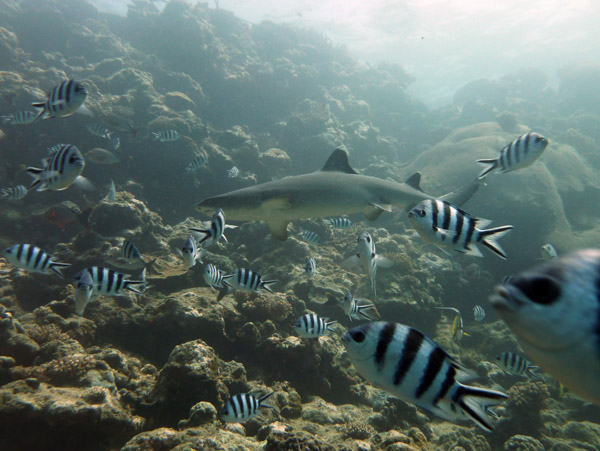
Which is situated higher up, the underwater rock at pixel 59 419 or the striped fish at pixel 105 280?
the striped fish at pixel 105 280

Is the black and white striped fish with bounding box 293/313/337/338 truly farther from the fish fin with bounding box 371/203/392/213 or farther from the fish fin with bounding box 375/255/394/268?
the fish fin with bounding box 371/203/392/213

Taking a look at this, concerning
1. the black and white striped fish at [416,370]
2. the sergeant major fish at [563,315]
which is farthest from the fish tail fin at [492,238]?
the sergeant major fish at [563,315]

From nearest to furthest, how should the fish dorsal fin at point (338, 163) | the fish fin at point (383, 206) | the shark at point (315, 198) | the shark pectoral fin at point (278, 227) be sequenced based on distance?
the shark at point (315, 198) → the fish fin at point (383, 206) → the shark pectoral fin at point (278, 227) → the fish dorsal fin at point (338, 163)

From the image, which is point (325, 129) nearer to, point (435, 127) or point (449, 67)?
point (435, 127)

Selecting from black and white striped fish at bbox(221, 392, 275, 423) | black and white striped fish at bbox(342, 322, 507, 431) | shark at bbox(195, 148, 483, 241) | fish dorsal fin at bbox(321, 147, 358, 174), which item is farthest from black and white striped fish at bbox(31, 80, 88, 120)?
black and white striped fish at bbox(342, 322, 507, 431)

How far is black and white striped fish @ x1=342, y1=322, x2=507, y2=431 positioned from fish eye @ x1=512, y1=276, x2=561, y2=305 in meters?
0.78

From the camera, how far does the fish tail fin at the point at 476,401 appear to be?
4.37 ft

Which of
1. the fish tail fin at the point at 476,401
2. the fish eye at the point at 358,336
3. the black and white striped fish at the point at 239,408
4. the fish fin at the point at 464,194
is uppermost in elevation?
the fish fin at the point at 464,194

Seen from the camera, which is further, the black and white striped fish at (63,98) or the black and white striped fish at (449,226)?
the black and white striped fish at (63,98)

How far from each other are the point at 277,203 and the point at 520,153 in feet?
12.2

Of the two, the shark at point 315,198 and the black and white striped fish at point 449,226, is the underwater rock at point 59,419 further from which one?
the black and white striped fish at point 449,226

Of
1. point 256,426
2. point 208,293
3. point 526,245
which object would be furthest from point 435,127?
point 256,426

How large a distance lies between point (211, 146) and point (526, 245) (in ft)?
51.9

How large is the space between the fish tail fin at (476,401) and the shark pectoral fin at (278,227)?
13.3 ft
